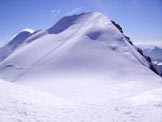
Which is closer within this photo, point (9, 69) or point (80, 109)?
point (80, 109)

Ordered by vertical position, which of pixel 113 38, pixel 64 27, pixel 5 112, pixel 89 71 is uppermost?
pixel 64 27

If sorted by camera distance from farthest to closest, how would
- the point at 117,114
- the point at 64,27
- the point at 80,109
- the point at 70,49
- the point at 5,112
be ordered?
the point at 64,27
the point at 70,49
the point at 80,109
the point at 117,114
the point at 5,112

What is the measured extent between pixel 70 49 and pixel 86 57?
6435 millimetres

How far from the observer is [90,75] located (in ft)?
130

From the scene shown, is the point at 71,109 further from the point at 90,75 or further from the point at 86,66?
the point at 86,66

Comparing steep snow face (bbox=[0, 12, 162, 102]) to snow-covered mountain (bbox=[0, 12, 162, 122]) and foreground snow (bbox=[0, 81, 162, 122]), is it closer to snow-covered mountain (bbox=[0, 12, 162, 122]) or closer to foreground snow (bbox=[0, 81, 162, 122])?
snow-covered mountain (bbox=[0, 12, 162, 122])

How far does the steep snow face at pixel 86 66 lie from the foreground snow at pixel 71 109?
8611 millimetres

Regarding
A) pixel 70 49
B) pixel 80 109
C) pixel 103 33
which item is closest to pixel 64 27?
pixel 103 33

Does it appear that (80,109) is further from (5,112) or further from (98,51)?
(98,51)

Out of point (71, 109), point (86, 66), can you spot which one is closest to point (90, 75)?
point (86, 66)

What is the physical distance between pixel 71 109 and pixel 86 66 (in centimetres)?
2887

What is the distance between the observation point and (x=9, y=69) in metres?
57.4

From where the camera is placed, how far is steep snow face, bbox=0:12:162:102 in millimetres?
31828

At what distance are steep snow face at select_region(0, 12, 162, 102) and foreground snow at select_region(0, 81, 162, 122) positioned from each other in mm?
8611
